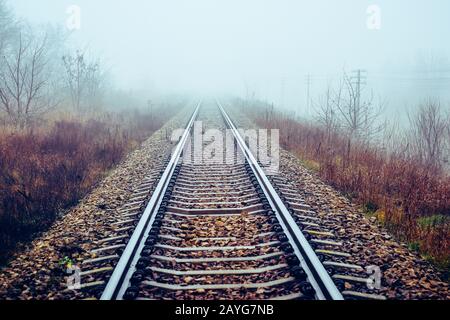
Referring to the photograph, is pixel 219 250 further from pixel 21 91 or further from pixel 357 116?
pixel 357 116

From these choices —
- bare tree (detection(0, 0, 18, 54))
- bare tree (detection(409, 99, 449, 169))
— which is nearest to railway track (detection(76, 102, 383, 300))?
bare tree (detection(409, 99, 449, 169))

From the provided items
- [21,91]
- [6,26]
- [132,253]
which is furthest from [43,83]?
[6,26]

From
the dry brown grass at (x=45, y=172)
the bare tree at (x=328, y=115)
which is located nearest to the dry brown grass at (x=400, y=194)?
the bare tree at (x=328, y=115)

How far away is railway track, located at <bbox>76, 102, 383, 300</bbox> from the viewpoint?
338 cm

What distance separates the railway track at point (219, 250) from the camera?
338cm

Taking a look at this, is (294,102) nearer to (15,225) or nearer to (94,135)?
(94,135)

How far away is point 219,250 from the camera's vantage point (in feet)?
13.9

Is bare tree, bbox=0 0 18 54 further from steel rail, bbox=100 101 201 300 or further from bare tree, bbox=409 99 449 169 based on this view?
bare tree, bbox=409 99 449 169

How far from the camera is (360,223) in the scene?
17.3 ft

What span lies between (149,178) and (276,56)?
126134 mm

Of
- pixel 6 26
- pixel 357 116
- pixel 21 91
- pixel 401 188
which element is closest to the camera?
pixel 401 188

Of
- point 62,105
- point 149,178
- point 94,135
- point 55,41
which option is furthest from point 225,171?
point 55,41

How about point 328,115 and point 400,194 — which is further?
point 328,115

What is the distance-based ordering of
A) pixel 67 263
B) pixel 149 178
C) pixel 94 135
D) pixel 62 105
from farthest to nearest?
pixel 62 105 < pixel 94 135 < pixel 149 178 < pixel 67 263
